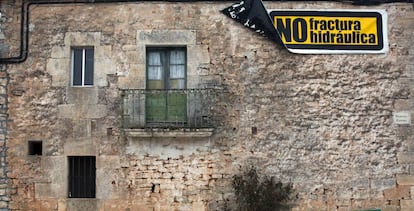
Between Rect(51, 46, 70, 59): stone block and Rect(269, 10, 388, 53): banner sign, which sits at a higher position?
Rect(269, 10, 388, 53): banner sign

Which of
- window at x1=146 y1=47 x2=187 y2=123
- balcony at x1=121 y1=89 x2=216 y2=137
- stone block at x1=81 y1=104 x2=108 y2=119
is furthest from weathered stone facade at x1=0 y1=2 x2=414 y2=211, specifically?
window at x1=146 y1=47 x2=187 y2=123

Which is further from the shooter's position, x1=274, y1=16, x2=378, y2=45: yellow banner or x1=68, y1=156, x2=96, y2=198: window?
x1=274, y1=16, x2=378, y2=45: yellow banner

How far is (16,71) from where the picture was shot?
9.20 metres

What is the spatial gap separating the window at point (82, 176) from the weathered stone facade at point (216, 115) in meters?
0.15

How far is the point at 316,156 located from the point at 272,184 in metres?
0.97

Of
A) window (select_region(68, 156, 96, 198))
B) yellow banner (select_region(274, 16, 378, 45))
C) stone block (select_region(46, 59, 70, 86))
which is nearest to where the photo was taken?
window (select_region(68, 156, 96, 198))

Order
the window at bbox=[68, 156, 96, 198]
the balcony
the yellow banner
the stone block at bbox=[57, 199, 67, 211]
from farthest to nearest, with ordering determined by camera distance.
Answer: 1. the yellow banner
2. the window at bbox=[68, 156, 96, 198]
3. the stone block at bbox=[57, 199, 67, 211]
4. the balcony

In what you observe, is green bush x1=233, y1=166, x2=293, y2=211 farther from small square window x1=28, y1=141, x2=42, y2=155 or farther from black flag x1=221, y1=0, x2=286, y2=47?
small square window x1=28, y1=141, x2=42, y2=155

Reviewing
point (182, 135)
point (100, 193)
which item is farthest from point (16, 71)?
point (182, 135)

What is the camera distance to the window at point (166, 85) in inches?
350

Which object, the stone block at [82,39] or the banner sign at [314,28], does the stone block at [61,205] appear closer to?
the stone block at [82,39]

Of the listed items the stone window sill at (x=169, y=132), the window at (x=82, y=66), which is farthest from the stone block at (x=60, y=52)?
the stone window sill at (x=169, y=132)

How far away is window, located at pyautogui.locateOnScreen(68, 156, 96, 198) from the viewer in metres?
9.01

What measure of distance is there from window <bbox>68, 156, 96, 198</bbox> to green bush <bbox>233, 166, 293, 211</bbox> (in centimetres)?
263
